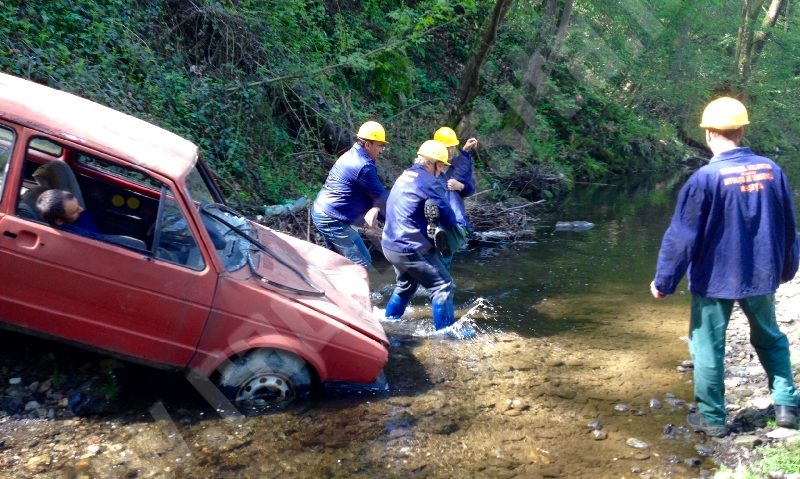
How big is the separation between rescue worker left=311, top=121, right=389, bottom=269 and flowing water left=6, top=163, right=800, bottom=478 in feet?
3.33

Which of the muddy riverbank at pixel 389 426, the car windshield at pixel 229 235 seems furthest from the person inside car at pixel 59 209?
the muddy riverbank at pixel 389 426

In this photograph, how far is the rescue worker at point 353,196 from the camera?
682 cm

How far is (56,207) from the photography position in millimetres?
4172

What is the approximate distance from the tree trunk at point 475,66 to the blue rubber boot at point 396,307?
811 cm

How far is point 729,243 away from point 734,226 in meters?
0.11

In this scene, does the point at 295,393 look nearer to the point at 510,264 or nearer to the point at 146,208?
the point at 146,208

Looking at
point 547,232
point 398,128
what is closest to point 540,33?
point 398,128

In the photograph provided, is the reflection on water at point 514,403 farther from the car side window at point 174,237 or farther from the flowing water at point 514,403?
the car side window at point 174,237

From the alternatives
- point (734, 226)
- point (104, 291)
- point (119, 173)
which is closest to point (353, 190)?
point (119, 173)

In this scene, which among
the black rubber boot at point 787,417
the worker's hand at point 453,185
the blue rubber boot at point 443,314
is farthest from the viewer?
the worker's hand at point 453,185

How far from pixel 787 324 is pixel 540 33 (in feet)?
48.9

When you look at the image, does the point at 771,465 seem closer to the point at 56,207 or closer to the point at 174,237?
the point at 174,237

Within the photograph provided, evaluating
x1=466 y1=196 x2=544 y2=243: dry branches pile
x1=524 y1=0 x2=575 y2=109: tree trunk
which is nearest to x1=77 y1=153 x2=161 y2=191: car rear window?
x1=466 y1=196 x2=544 y2=243: dry branches pile

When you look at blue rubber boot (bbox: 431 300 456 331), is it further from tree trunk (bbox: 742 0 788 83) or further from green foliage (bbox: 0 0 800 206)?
tree trunk (bbox: 742 0 788 83)
